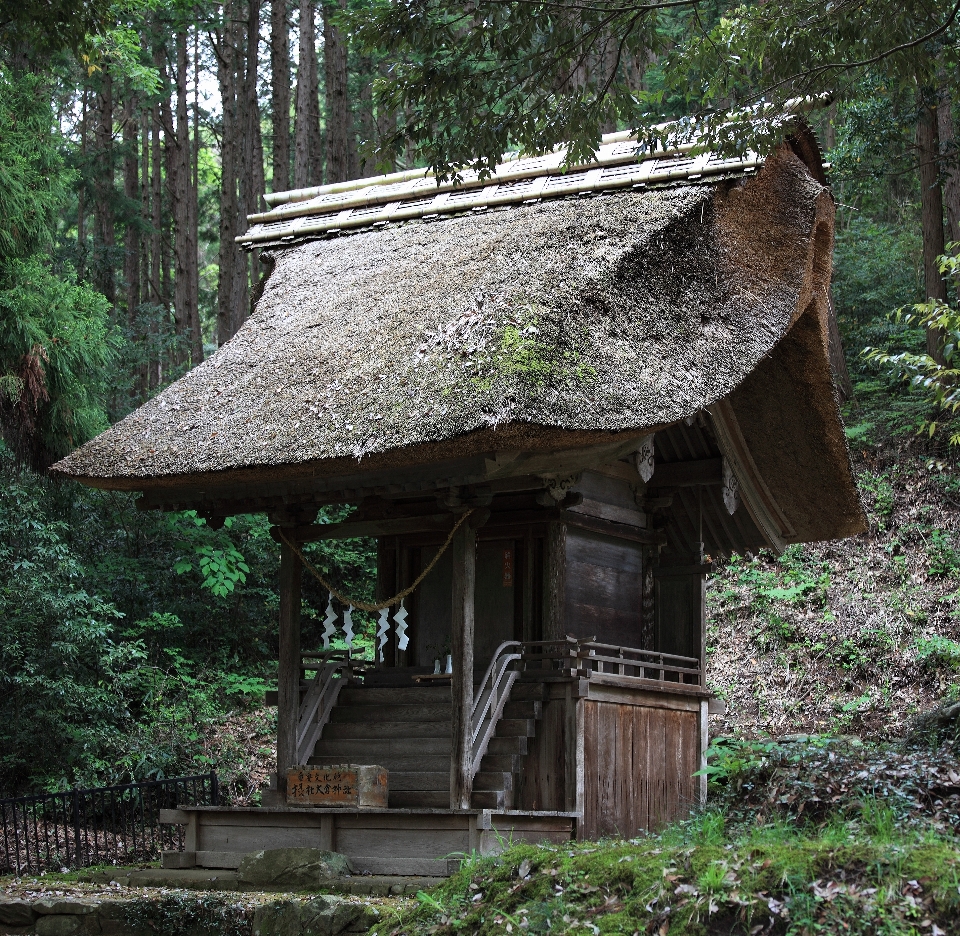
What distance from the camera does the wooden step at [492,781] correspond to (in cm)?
1034

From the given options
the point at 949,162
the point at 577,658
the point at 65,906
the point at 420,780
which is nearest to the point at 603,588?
the point at 577,658

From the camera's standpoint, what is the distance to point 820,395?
12.3 m

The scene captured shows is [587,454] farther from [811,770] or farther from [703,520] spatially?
[703,520]

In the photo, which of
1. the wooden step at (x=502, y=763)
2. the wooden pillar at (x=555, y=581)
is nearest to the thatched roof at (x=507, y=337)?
the wooden pillar at (x=555, y=581)

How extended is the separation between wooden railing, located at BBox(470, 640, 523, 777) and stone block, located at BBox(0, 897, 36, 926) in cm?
399

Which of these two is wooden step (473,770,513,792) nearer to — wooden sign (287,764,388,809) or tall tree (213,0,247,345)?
wooden sign (287,764,388,809)

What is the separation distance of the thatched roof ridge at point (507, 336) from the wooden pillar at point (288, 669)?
6.02ft

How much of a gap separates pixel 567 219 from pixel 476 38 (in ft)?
12.8

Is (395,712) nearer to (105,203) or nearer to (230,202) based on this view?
(230,202)

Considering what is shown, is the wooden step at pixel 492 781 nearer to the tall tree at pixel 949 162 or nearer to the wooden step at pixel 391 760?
the wooden step at pixel 391 760

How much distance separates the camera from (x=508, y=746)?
34.8 ft

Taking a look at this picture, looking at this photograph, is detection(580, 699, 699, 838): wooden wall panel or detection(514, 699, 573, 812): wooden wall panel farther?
detection(580, 699, 699, 838): wooden wall panel

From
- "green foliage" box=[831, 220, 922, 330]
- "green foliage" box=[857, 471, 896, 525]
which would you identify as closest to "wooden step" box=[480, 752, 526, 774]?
"green foliage" box=[857, 471, 896, 525]

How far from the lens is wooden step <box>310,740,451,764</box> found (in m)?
11.1
